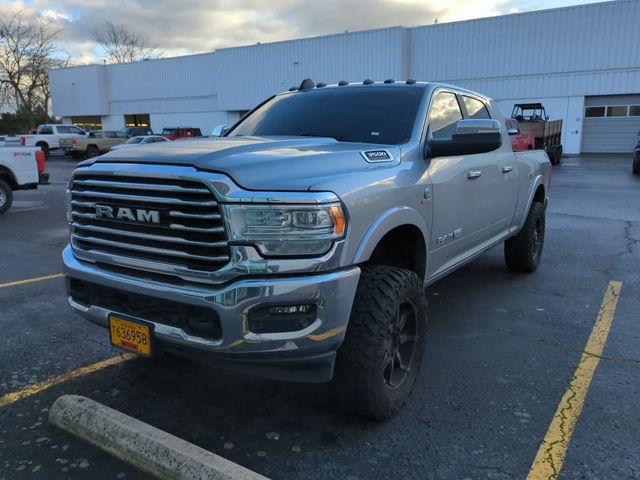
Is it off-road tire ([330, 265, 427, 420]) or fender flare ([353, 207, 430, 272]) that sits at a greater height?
fender flare ([353, 207, 430, 272])

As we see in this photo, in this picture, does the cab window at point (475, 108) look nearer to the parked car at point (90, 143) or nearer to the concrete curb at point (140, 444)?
the concrete curb at point (140, 444)

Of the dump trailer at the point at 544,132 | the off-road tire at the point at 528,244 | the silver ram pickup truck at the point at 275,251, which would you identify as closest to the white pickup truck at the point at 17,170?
the silver ram pickup truck at the point at 275,251

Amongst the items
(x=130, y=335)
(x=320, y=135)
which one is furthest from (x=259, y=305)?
(x=320, y=135)

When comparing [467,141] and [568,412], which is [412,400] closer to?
[568,412]

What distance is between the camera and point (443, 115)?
13.6 feet

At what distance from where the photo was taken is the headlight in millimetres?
2418

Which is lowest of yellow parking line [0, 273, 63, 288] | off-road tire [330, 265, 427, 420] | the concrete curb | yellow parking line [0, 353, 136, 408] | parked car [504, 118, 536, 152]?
yellow parking line [0, 273, 63, 288]

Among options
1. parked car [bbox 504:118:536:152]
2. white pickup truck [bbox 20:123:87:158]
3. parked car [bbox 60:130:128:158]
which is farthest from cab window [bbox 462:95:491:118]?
white pickup truck [bbox 20:123:87:158]

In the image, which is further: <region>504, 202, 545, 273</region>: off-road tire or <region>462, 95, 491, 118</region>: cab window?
<region>504, 202, 545, 273</region>: off-road tire

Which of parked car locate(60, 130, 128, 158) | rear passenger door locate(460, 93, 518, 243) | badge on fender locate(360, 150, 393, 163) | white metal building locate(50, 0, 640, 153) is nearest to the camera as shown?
badge on fender locate(360, 150, 393, 163)

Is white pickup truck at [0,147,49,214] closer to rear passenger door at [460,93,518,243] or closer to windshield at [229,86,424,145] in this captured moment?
windshield at [229,86,424,145]

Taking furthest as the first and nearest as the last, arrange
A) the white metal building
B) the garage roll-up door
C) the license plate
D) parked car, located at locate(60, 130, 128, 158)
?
parked car, located at locate(60, 130, 128, 158), the garage roll-up door, the white metal building, the license plate

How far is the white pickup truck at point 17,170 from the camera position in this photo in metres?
11.1

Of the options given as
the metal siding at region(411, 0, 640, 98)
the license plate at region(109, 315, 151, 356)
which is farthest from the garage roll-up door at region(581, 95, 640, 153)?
the license plate at region(109, 315, 151, 356)
